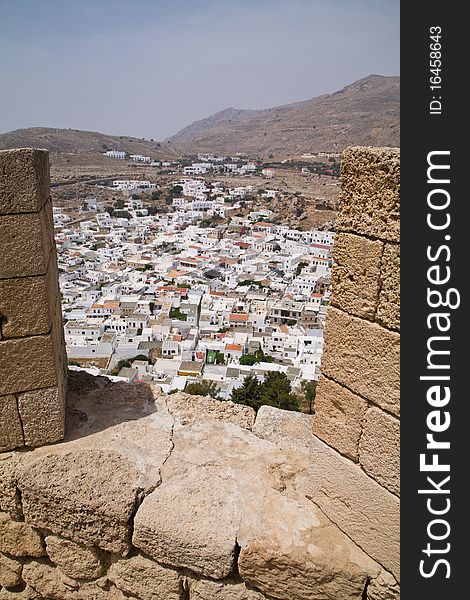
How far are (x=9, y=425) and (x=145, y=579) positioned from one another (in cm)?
112

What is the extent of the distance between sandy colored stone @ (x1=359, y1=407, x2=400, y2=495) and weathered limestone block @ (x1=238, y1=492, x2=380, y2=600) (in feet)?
1.36

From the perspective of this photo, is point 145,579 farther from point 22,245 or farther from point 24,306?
point 22,245

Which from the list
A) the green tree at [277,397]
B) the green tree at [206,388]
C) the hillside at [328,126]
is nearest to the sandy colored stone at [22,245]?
the green tree at [277,397]

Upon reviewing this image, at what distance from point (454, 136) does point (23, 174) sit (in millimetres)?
1989

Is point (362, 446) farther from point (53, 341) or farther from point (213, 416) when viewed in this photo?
point (53, 341)

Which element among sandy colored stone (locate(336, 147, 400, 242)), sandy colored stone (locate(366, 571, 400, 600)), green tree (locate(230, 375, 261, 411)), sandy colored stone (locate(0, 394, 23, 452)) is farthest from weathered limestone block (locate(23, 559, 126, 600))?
green tree (locate(230, 375, 261, 411))

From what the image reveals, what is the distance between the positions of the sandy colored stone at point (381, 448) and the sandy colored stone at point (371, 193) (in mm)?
813

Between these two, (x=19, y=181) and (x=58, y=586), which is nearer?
(x=19, y=181)

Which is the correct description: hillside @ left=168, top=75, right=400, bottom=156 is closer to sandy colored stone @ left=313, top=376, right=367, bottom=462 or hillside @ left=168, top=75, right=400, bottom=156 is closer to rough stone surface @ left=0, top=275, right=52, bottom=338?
sandy colored stone @ left=313, top=376, right=367, bottom=462

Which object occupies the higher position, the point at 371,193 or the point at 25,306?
the point at 371,193

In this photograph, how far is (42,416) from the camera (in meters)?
2.80

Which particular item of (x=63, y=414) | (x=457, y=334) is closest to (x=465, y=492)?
(x=457, y=334)

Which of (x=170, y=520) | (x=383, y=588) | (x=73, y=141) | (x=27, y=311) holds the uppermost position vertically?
(x=73, y=141)

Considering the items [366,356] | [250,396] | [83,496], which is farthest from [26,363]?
[250,396]
